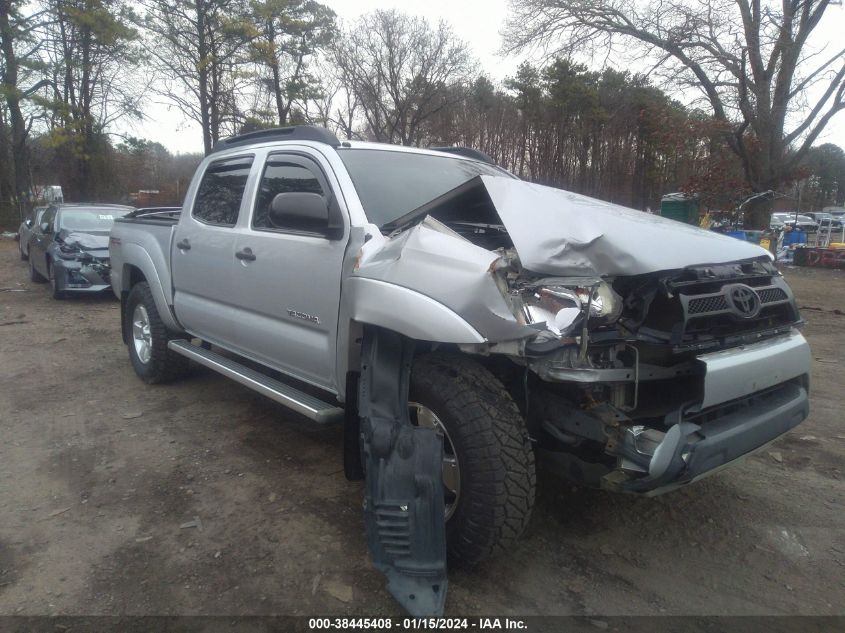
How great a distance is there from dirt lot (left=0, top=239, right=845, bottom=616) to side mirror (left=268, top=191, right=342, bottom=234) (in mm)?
1521

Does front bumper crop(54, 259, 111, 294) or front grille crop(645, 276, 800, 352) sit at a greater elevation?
front grille crop(645, 276, 800, 352)

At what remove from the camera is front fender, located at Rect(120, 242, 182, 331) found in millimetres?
5059

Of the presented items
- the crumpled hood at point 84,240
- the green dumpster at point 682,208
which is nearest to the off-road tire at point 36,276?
the crumpled hood at point 84,240

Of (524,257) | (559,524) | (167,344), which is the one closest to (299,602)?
(559,524)

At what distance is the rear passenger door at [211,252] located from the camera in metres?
4.26

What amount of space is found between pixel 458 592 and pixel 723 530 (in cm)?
150

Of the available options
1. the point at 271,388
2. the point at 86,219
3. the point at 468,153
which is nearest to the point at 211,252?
the point at 271,388

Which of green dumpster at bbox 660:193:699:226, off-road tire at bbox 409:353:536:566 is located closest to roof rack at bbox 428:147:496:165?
off-road tire at bbox 409:353:536:566

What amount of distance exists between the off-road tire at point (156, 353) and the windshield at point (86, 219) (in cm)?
589

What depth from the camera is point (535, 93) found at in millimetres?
24500

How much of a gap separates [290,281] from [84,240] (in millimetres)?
8306

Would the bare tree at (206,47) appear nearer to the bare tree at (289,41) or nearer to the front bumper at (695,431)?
the bare tree at (289,41)

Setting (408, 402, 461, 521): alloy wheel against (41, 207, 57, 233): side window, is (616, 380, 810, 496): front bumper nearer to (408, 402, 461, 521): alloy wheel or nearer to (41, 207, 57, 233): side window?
(408, 402, 461, 521): alloy wheel

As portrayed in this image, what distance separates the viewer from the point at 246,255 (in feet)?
13.0
